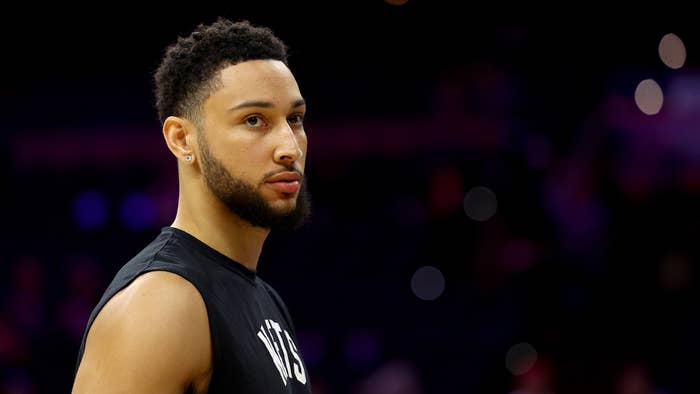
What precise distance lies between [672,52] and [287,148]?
5680mm

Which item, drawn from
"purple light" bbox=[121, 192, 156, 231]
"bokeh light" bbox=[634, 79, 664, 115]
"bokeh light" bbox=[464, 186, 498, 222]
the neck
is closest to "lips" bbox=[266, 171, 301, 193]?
the neck

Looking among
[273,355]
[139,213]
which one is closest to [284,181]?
[273,355]

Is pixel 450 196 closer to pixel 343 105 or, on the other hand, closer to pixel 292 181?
pixel 343 105

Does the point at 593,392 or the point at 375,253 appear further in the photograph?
the point at 375,253

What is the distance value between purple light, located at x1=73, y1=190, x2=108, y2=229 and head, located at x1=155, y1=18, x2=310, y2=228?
5186mm

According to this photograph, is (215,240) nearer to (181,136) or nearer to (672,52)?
(181,136)

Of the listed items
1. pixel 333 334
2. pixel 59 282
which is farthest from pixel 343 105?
pixel 59 282

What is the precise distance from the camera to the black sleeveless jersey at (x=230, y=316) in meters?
1.72

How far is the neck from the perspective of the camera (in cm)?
196

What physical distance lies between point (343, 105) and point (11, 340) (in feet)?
9.53

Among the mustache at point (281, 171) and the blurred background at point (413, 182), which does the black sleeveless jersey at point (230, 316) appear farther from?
the blurred background at point (413, 182)

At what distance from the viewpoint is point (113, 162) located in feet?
23.3

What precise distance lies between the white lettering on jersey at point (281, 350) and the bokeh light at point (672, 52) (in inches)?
217

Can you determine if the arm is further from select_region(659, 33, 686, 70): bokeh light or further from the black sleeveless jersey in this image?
select_region(659, 33, 686, 70): bokeh light
